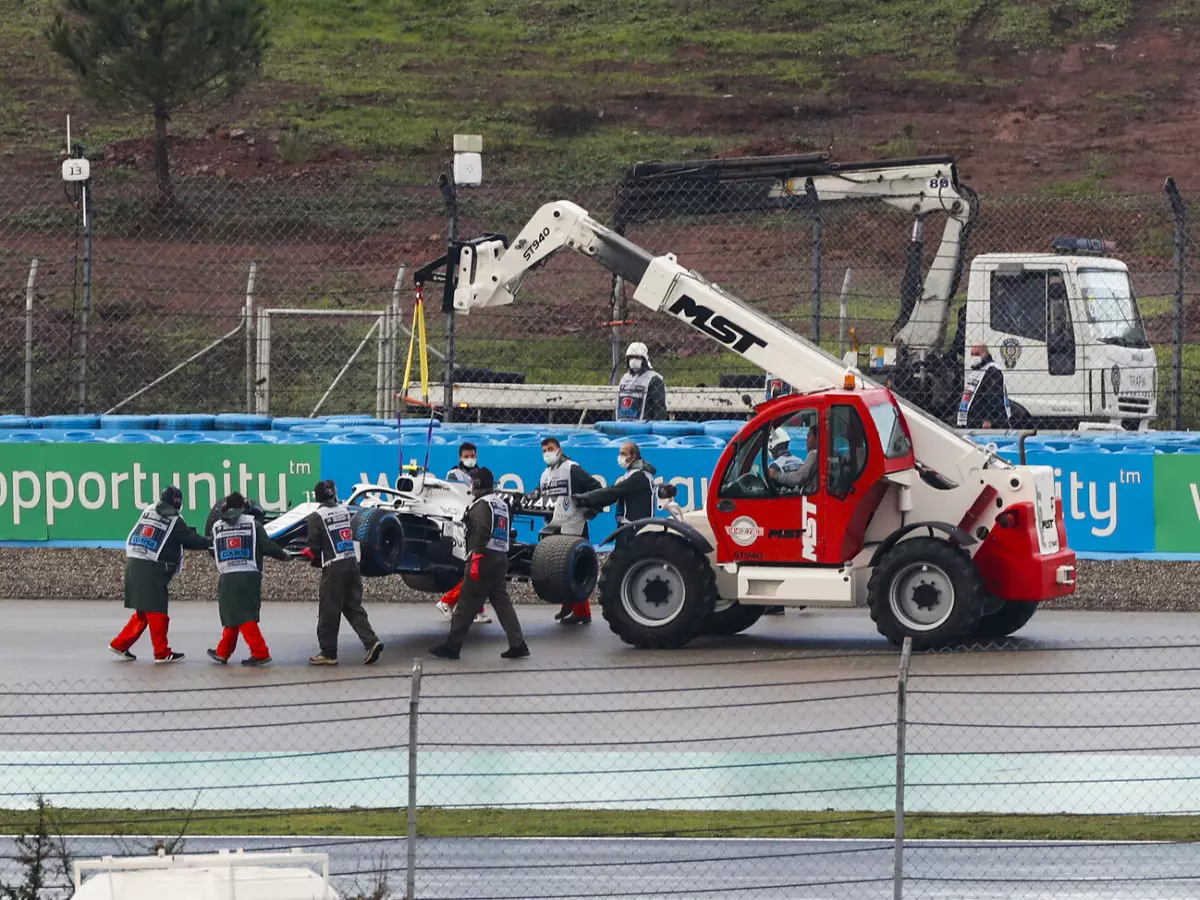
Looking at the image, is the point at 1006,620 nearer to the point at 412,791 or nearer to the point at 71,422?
the point at 412,791

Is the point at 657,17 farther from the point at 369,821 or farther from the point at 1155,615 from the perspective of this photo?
the point at 369,821

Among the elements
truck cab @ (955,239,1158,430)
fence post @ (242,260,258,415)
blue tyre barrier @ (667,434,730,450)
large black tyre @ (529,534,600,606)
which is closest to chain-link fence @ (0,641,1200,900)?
large black tyre @ (529,534,600,606)

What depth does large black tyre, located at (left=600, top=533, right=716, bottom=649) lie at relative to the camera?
14.8 m

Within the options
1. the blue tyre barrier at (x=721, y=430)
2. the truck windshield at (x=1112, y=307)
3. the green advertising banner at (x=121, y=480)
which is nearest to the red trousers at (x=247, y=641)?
the green advertising banner at (x=121, y=480)

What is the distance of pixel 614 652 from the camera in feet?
49.2

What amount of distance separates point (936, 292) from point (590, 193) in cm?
1800

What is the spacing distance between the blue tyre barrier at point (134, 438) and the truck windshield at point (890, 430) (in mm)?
7032

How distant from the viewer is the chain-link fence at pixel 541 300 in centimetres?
2244

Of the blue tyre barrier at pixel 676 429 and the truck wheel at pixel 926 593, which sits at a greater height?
the blue tyre barrier at pixel 676 429

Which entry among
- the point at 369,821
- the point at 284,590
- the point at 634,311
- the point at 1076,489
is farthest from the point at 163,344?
the point at 369,821

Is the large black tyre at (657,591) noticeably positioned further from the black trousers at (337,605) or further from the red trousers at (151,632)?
the red trousers at (151,632)

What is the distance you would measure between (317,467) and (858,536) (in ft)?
18.6

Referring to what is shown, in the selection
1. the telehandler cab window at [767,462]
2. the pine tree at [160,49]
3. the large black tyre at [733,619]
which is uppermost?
the pine tree at [160,49]

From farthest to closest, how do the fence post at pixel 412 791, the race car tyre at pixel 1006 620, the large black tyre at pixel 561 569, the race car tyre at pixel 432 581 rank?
the race car tyre at pixel 432 581
the large black tyre at pixel 561 569
the race car tyre at pixel 1006 620
the fence post at pixel 412 791
